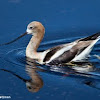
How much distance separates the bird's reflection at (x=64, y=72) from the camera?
8.80 meters

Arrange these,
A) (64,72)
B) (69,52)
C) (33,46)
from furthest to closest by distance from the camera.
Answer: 1. (33,46)
2. (69,52)
3. (64,72)

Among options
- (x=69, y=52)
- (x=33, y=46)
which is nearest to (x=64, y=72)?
(x=69, y=52)

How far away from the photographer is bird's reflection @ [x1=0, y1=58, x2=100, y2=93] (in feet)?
28.9

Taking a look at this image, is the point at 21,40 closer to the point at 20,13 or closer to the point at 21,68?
the point at 20,13

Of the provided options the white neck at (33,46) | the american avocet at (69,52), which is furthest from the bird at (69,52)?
the white neck at (33,46)

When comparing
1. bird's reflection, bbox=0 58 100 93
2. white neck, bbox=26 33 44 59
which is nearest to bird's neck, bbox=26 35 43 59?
white neck, bbox=26 33 44 59

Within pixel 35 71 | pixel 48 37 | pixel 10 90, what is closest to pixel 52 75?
pixel 35 71

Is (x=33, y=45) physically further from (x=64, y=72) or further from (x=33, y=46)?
(x=64, y=72)

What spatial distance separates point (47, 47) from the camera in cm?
1147

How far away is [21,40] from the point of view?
39.3 feet

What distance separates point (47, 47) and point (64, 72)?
2.03 m

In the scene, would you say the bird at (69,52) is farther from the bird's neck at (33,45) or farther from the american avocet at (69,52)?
the bird's neck at (33,45)

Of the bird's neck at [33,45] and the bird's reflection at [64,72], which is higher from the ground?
the bird's neck at [33,45]

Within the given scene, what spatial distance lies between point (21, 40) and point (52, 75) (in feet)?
9.68
